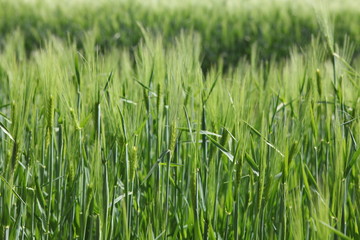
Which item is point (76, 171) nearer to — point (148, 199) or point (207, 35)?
point (148, 199)

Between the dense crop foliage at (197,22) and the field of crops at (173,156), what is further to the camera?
the dense crop foliage at (197,22)

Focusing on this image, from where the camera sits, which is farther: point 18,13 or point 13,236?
point 18,13

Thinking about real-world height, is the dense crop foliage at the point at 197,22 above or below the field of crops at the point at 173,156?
above

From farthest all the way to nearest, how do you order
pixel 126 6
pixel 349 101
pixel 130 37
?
pixel 126 6, pixel 130 37, pixel 349 101

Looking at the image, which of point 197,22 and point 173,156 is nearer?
point 173,156

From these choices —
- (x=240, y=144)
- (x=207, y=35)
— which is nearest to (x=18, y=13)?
(x=207, y=35)

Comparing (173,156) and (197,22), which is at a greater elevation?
(197,22)

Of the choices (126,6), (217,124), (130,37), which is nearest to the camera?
(217,124)

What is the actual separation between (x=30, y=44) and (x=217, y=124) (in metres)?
4.30

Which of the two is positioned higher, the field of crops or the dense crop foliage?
the dense crop foliage

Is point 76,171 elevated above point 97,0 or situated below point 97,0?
below

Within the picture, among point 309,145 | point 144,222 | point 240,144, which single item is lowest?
point 144,222

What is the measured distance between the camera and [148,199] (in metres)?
1.46

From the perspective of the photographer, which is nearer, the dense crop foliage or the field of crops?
the field of crops
